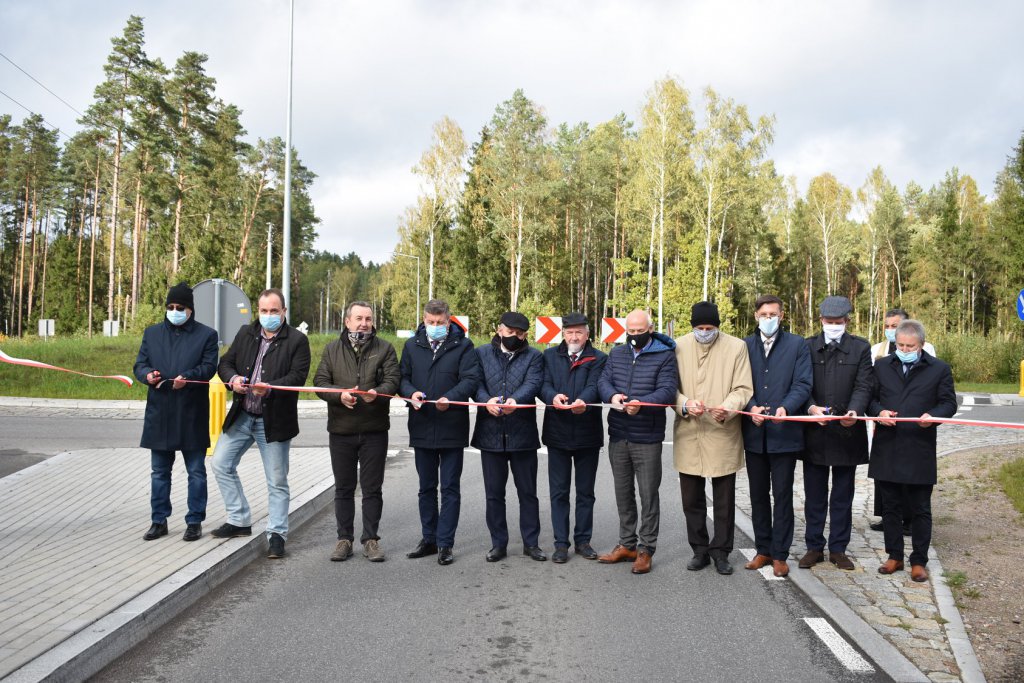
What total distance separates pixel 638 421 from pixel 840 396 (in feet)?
4.96

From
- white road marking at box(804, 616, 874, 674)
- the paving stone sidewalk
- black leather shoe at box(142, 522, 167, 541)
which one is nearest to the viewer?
white road marking at box(804, 616, 874, 674)

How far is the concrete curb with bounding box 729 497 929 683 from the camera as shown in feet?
13.8

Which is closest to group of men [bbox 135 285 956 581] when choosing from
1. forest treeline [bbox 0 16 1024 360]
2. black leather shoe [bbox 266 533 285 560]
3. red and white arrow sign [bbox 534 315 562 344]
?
black leather shoe [bbox 266 533 285 560]

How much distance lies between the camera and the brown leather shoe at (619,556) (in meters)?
6.59

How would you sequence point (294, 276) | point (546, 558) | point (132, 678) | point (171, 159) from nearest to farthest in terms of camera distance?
point (132, 678), point (546, 558), point (171, 159), point (294, 276)

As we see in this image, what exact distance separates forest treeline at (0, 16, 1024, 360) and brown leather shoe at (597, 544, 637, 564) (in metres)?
32.7

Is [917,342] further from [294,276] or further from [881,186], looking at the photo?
[294,276]

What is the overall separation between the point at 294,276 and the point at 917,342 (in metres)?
77.8

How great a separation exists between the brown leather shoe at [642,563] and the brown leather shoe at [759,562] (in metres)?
0.78

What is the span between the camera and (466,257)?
5644 cm

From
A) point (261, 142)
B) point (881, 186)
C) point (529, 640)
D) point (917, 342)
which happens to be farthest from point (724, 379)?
point (881, 186)

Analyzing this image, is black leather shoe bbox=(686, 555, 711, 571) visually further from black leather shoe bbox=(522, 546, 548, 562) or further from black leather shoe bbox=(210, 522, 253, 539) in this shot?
black leather shoe bbox=(210, 522, 253, 539)

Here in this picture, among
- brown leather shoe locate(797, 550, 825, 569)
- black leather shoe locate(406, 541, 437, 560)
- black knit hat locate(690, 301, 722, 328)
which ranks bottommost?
black leather shoe locate(406, 541, 437, 560)

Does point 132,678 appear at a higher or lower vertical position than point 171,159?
lower
